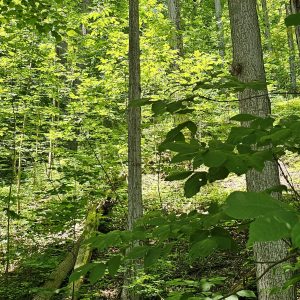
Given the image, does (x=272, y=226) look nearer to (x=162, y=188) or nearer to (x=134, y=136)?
(x=134, y=136)

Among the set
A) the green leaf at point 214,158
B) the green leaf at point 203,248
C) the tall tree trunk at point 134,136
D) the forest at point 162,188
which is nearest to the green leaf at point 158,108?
the forest at point 162,188

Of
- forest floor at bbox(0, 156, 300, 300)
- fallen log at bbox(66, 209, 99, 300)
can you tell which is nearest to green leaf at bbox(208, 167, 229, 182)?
forest floor at bbox(0, 156, 300, 300)

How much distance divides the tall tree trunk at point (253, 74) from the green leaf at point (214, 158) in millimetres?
1797

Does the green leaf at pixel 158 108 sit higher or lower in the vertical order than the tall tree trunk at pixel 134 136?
lower

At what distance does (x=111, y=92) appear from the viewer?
265 inches

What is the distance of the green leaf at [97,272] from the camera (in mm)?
1051

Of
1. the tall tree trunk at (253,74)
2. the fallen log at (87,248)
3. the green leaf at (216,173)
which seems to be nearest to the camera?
the green leaf at (216,173)

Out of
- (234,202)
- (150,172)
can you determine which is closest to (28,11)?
(234,202)

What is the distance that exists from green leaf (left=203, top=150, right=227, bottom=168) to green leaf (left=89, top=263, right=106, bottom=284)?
1.36 ft

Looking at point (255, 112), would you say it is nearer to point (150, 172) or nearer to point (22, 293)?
point (22, 293)

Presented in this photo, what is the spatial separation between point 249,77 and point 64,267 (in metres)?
3.98

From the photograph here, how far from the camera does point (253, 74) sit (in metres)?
2.72

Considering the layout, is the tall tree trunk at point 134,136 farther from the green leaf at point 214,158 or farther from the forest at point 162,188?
the green leaf at point 214,158

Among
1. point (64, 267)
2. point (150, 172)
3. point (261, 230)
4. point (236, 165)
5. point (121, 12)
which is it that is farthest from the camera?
point (150, 172)
